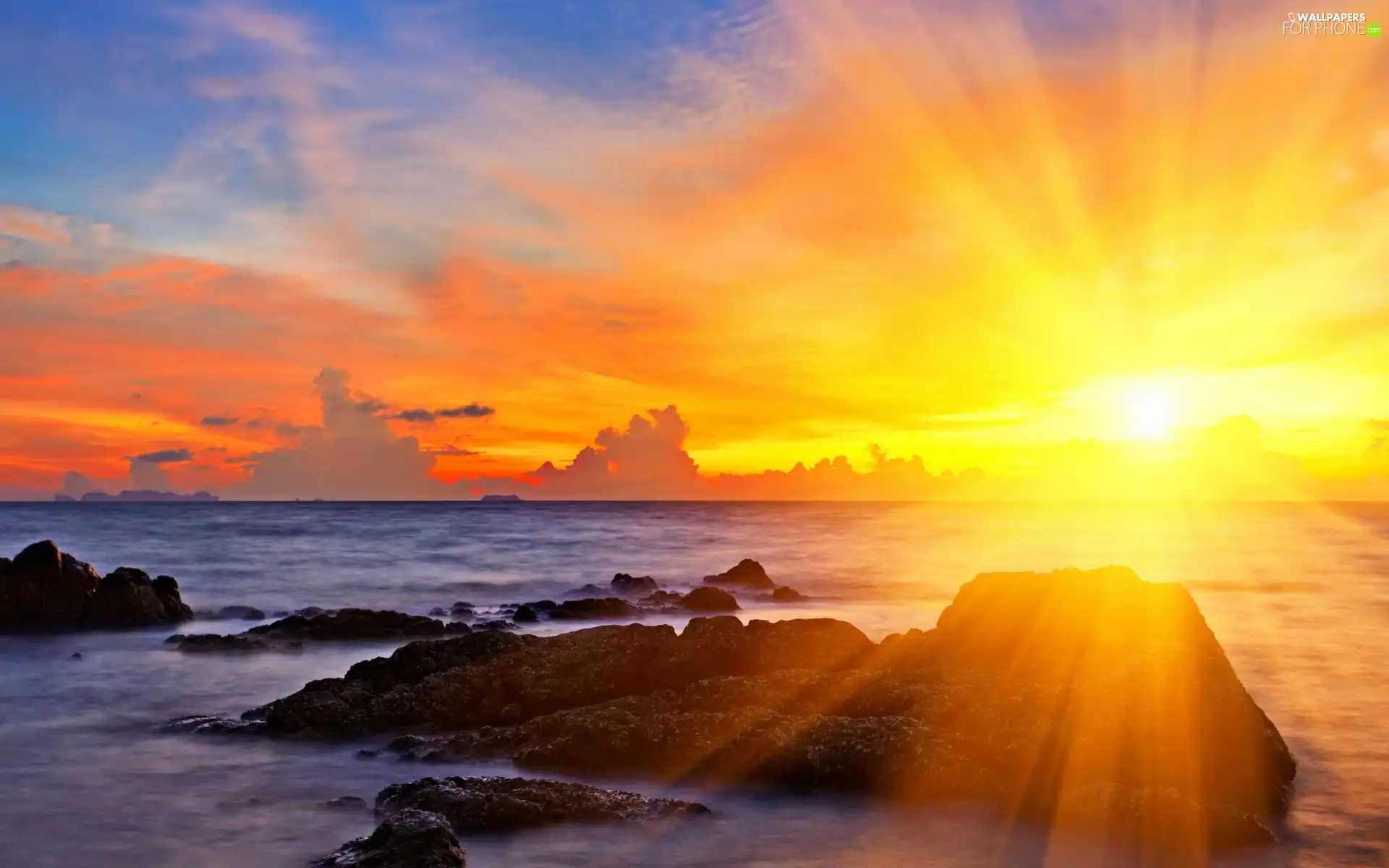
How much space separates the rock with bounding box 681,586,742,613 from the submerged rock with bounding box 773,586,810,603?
5.45m

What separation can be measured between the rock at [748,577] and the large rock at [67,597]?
78.7 feet

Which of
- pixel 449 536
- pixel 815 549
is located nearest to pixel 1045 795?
pixel 815 549

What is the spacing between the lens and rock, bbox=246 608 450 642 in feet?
86.6

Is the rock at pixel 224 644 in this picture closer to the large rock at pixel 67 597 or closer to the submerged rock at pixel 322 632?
the submerged rock at pixel 322 632

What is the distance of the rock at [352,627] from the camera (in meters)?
26.4

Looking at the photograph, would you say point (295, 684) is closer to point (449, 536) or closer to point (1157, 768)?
point (1157, 768)

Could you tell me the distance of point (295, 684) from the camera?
21.0 m

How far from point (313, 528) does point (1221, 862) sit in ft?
346

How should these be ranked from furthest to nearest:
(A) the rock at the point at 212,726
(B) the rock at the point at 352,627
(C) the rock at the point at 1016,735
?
(B) the rock at the point at 352,627
(A) the rock at the point at 212,726
(C) the rock at the point at 1016,735

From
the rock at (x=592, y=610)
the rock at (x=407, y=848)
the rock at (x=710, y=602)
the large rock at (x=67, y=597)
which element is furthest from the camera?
the rock at (x=710, y=602)

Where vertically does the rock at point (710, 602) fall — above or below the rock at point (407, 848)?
below

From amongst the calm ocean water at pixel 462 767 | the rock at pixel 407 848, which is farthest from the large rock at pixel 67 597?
the rock at pixel 407 848

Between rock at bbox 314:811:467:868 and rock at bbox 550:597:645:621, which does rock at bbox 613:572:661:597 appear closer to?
rock at bbox 550:597:645:621

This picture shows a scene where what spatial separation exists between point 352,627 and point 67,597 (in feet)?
33.9
